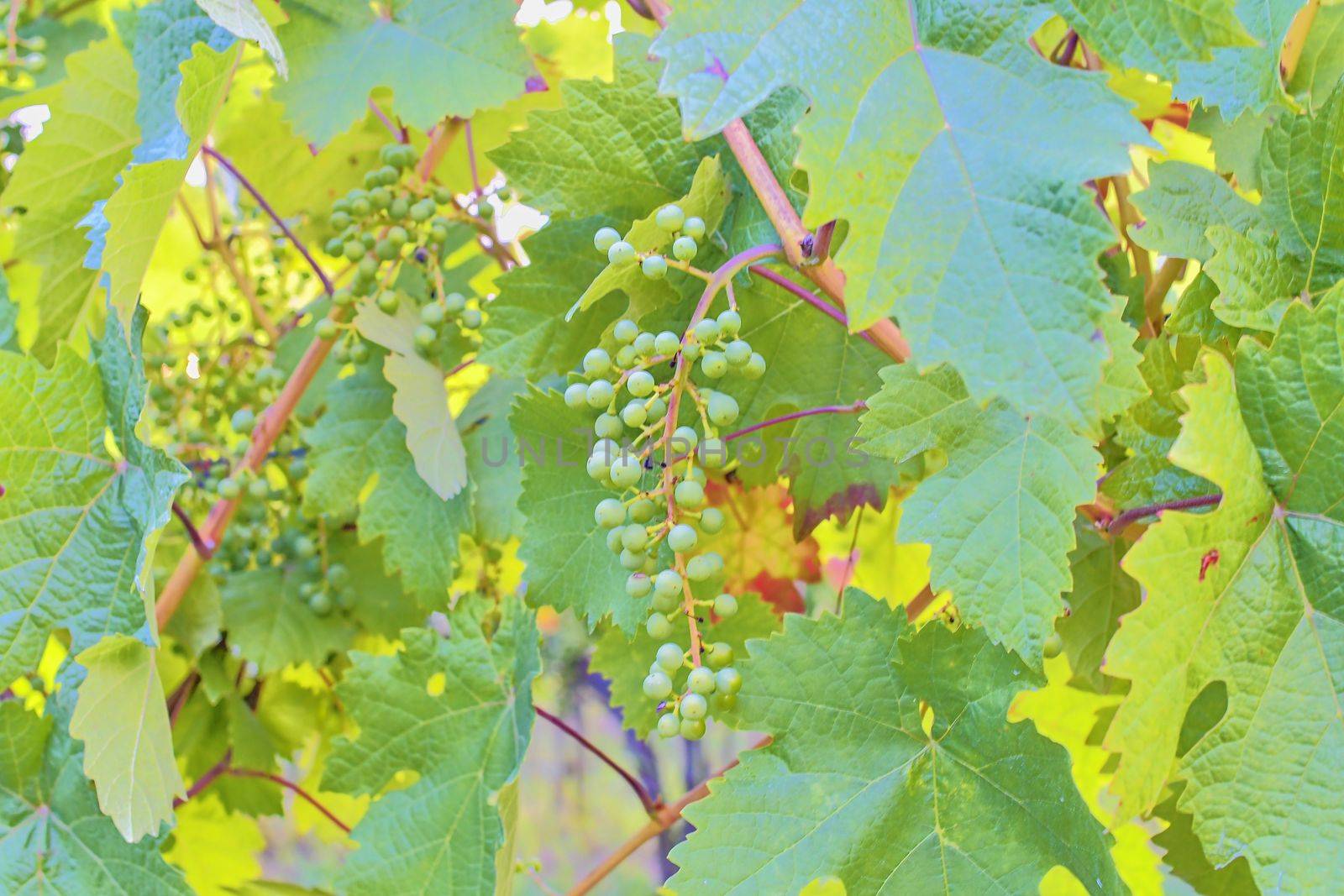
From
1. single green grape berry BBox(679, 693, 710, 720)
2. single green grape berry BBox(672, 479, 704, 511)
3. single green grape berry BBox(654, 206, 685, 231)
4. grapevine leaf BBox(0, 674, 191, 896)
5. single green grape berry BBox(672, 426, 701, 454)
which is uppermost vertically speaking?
single green grape berry BBox(654, 206, 685, 231)

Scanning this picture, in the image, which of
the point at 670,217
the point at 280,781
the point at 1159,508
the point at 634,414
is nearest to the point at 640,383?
the point at 634,414

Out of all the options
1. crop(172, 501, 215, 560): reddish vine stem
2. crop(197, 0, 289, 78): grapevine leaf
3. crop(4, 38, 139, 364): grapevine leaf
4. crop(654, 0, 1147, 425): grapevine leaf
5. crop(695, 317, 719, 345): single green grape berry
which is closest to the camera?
crop(654, 0, 1147, 425): grapevine leaf

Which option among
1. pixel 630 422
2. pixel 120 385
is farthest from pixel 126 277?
pixel 630 422

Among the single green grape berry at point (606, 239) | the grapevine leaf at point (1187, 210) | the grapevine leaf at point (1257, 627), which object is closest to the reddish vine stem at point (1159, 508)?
the grapevine leaf at point (1257, 627)

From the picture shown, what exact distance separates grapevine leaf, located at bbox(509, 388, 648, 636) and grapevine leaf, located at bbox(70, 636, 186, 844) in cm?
31

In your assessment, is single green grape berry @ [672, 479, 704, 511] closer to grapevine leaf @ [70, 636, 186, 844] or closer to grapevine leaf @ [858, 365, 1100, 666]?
grapevine leaf @ [858, 365, 1100, 666]

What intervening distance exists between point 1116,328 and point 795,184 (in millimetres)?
307

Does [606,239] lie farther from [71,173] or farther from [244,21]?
[71,173]

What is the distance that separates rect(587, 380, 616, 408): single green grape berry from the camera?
0.71 metres

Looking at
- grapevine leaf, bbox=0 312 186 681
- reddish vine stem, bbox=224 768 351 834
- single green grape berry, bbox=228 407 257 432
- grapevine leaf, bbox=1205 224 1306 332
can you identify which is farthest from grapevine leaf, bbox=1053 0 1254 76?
reddish vine stem, bbox=224 768 351 834

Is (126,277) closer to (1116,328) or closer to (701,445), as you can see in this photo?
(701,445)

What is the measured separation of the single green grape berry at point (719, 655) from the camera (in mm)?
718

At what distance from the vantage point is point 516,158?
862mm

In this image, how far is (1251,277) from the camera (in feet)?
2.37
